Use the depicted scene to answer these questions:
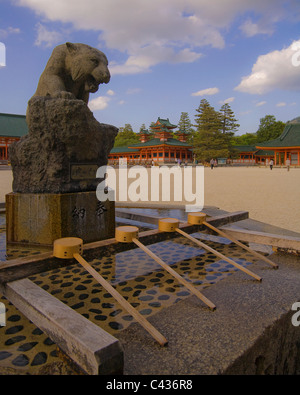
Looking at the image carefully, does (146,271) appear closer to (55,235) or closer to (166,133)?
(55,235)

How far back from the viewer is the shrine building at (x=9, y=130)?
30641 mm

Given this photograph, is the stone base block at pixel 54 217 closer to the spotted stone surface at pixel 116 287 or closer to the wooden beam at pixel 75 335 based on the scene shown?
the spotted stone surface at pixel 116 287

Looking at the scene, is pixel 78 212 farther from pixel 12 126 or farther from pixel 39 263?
pixel 12 126

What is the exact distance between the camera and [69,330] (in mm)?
1173

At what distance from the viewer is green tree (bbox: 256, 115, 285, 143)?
51.2 m

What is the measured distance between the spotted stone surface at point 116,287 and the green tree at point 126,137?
5518 cm

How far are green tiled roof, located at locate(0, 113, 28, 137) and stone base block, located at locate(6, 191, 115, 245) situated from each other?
31494 millimetres

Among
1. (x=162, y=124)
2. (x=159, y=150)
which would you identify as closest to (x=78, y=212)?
(x=159, y=150)

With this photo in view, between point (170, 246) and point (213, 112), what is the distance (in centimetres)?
4191

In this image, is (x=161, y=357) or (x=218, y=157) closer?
(x=161, y=357)

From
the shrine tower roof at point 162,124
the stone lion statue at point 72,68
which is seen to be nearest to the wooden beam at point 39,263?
the stone lion statue at point 72,68

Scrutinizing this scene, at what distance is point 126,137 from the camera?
61.1 meters

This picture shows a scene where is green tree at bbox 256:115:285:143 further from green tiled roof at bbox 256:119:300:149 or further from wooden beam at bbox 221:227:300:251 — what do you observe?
wooden beam at bbox 221:227:300:251
